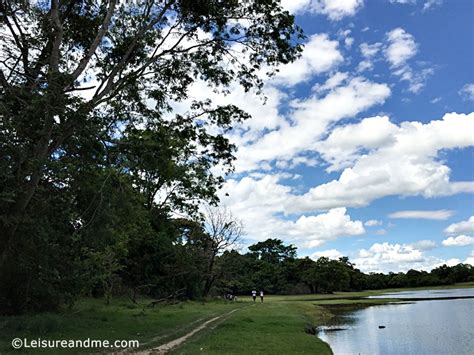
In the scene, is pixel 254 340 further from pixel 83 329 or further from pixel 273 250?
pixel 273 250

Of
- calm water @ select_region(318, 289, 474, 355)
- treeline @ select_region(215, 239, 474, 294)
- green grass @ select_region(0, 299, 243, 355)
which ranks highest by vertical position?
treeline @ select_region(215, 239, 474, 294)

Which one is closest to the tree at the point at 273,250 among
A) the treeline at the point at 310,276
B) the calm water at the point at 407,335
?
the treeline at the point at 310,276

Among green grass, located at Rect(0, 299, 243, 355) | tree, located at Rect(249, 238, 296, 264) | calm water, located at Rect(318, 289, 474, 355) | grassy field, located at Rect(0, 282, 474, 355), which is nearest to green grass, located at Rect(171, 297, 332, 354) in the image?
grassy field, located at Rect(0, 282, 474, 355)

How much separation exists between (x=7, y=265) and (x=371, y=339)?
60.2 ft

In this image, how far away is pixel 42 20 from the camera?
654 inches

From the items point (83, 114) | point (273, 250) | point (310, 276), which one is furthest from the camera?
point (273, 250)

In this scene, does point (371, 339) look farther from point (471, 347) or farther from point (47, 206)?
point (47, 206)

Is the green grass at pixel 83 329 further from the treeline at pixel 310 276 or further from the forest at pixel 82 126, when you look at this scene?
the treeline at pixel 310 276

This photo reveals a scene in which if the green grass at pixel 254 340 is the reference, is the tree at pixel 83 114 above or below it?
above

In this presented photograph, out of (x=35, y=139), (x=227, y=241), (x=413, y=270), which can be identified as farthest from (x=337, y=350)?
(x=413, y=270)

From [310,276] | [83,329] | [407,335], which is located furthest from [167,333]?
[310,276]

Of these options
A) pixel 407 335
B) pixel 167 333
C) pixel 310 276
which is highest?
pixel 310 276

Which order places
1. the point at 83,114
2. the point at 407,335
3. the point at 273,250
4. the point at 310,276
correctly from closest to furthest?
1. the point at 83,114
2. the point at 407,335
3. the point at 310,276
4. the point at 273,250

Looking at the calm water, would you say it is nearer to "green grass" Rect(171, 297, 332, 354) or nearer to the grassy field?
"green grass" Rect(171, 297, 332, 354)
